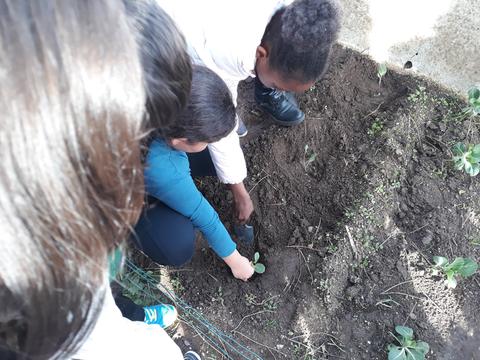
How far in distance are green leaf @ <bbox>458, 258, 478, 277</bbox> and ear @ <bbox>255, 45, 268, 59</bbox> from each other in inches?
40.6

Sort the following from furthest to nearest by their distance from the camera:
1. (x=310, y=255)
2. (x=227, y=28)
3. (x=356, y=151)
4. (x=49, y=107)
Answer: (x=356, y=151)
(x=310, y=255)
(x=227, y=28)
(x=49, y=107)

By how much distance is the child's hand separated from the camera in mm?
1561

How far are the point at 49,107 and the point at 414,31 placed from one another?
6.80 ft

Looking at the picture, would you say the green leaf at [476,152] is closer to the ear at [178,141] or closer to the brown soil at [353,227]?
the brown soil at [353,227]

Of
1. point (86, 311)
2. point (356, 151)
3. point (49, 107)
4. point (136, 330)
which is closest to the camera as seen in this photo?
point (49, 107)

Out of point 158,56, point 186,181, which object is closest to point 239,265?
point 186,181

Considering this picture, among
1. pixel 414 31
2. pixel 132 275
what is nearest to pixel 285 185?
pixel 132 275

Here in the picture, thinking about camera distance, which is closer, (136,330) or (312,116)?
(136,330)

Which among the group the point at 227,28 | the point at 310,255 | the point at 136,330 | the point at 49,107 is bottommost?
the point at 310,255

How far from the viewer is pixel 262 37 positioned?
1.47 meters

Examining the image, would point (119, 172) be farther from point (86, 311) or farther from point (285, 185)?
point (285, 185)

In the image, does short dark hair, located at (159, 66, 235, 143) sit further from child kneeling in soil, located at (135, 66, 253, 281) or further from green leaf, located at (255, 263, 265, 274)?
green leaf, located at (255, 263, 265, 274)

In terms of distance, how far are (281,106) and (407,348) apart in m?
1.09

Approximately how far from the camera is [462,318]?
162cm
